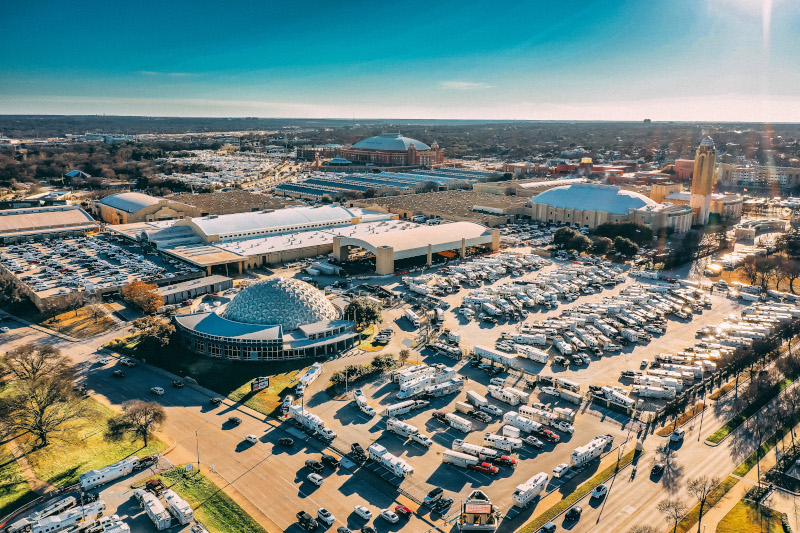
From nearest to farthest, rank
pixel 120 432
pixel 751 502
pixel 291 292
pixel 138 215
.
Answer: pixel 751 502 < pixel 120 432 < pixel 291 292 < pixel 138 215

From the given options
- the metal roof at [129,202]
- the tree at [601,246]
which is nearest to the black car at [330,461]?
the tree at [601,246]

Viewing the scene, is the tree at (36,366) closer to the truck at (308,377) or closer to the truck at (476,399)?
the truck at (308,377)

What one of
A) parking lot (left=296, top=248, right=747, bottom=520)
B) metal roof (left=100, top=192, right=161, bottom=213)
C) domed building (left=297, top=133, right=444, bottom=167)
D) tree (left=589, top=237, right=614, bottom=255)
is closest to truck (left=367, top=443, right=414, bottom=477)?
parking lot (left=296, top=248, right=747, bottom=520)

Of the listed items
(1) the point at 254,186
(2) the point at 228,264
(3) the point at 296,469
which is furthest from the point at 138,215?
(3) the point at 296,469

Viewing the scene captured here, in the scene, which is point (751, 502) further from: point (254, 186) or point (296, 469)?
point (254, 186)

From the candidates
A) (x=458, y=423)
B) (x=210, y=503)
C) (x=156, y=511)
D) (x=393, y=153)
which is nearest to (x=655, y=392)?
(x=458, y=423)

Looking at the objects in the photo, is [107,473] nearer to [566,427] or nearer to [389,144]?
[566,427]
